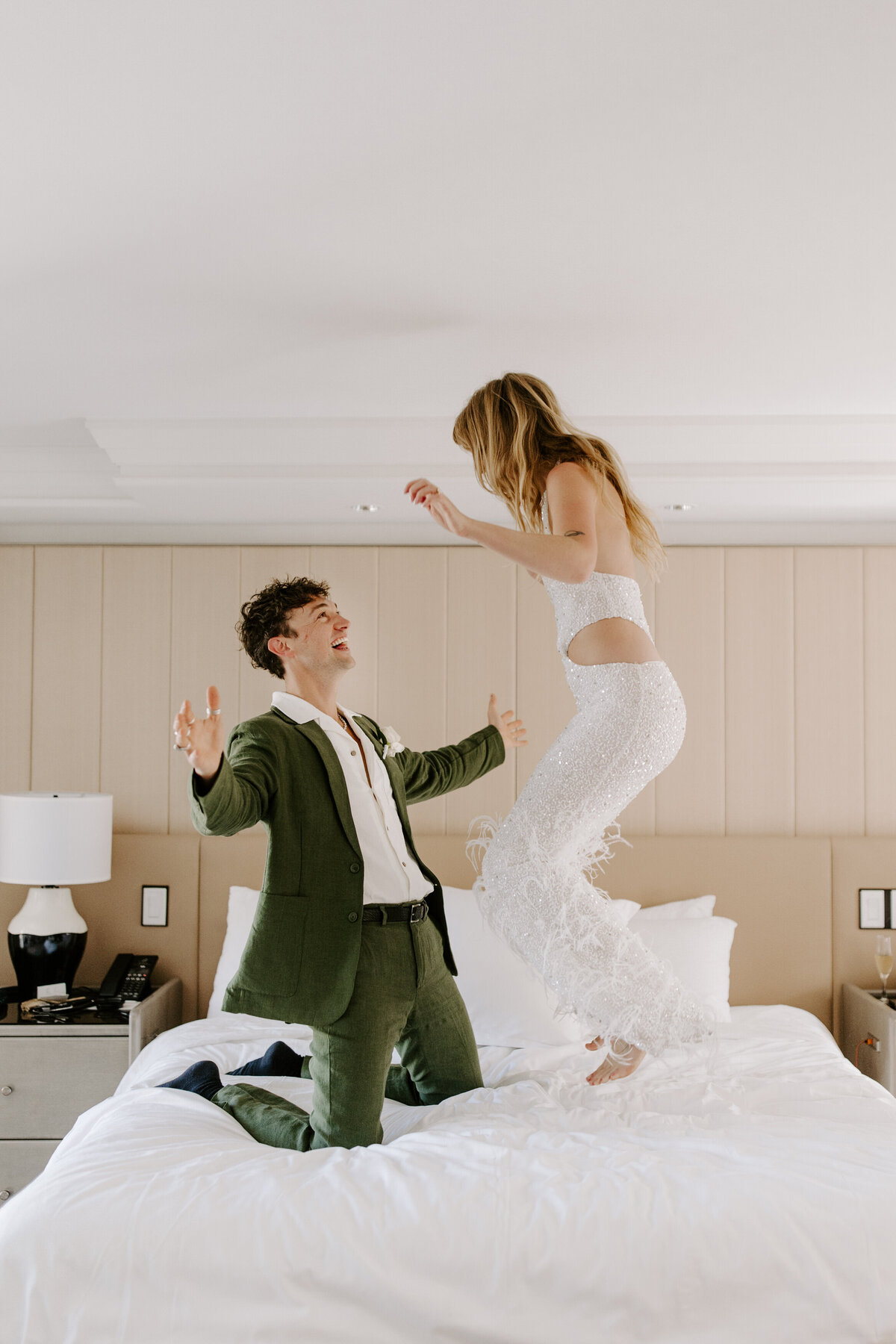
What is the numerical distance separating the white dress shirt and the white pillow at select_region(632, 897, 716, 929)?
1420 millimetres

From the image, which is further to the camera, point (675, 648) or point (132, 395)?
point (675, 648)

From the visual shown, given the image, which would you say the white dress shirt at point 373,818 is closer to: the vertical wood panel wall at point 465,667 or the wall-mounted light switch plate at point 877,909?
the vertical wood panel wall at point 465,667

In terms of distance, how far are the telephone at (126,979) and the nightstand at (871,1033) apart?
2.39 m

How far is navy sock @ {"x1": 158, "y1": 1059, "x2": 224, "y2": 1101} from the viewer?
2.37 metres

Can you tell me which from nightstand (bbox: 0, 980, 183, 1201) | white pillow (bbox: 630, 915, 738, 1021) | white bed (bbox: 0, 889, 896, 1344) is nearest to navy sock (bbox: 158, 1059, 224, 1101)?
white bed (bbox: 0, 889, 896, 1344)

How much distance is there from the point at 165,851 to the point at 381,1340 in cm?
245

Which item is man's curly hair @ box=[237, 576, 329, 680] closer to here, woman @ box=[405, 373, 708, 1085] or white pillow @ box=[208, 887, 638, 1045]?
woman @ box=[405, 373, 708, 1085]

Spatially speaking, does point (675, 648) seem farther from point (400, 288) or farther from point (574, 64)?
point (574, 64)

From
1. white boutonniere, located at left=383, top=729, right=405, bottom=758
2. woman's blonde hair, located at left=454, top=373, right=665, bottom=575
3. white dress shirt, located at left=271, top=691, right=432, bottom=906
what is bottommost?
white dress shirt, located at left=271, top=691, right=432, bottom=906

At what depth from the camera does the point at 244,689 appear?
3887 mm

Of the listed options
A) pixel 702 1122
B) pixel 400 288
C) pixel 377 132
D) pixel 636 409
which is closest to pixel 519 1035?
pixel 702 1122

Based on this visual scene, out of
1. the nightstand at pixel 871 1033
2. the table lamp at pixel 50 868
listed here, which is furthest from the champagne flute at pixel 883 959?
the table lamp at pixel 50 868

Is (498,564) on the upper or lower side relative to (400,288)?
lower

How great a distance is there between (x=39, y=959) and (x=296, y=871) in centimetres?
177
